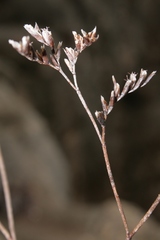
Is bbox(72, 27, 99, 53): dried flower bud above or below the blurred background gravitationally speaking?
above

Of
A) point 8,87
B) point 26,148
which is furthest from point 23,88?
point 26,148

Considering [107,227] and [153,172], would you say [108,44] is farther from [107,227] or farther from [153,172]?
[107,227]

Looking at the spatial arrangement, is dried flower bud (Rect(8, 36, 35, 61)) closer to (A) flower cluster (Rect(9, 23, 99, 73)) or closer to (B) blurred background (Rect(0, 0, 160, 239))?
(A) flower cluster (Rect(9, 23, 99, 73))

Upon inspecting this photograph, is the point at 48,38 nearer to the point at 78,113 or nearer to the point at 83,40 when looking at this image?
the point at 83,40

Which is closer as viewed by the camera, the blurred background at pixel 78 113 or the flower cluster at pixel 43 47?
the flower cluster at pixel 43 47

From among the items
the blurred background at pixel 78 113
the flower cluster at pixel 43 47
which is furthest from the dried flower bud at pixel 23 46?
the blurred background at pixel 78 113

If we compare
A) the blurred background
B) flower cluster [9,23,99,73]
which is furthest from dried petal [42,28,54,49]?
the blurred background

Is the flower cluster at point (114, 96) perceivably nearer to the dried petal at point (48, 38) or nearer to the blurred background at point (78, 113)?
the dried petal at point (48, 38)

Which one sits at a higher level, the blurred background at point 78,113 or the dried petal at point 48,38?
the dried petal at point 48,38
